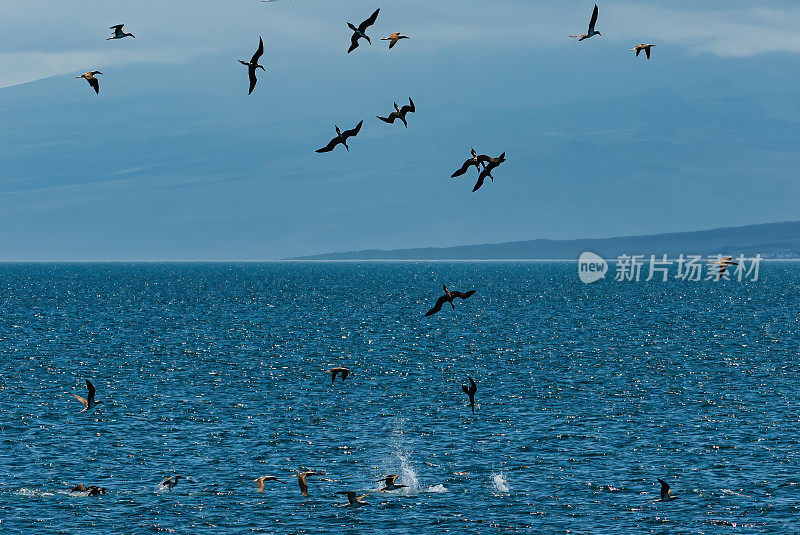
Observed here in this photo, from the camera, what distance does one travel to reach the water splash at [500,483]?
52.2 meters

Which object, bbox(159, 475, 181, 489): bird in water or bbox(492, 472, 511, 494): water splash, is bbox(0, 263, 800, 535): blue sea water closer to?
bbox(492, 472, 511, 494): water splash

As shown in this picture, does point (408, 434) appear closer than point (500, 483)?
No

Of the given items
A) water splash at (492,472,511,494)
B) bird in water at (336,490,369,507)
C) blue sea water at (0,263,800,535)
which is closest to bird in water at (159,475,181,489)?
blue sea water at (0,263,800,535)

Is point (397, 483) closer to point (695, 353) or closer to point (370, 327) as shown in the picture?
point (695, 353)

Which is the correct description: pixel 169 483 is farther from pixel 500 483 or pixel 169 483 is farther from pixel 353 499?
pixel 500 483

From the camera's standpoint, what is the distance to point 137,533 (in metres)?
45.2

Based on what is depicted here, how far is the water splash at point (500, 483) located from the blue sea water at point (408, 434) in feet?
0.53

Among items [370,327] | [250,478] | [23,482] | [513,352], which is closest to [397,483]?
[250,478]

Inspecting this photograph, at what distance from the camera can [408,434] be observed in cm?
6575

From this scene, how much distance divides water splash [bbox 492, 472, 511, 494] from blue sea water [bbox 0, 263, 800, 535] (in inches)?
6.3

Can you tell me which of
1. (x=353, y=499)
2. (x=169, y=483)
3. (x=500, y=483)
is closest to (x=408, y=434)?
(x=500, y=483)

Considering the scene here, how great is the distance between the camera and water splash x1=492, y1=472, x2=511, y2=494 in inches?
2053

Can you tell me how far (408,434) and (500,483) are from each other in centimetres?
1323

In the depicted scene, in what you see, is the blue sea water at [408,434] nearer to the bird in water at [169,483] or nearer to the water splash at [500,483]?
the water splash at [500,483]
